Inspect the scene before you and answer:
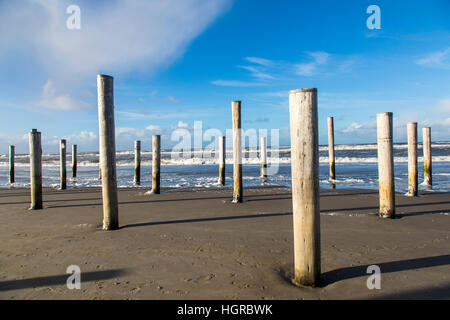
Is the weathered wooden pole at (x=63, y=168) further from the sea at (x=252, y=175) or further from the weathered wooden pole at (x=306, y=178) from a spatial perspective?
the weathered wooden pole at (x=306, y=178)

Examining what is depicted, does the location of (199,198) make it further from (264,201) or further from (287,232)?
(287,232)

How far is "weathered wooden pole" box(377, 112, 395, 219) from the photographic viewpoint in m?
5.97

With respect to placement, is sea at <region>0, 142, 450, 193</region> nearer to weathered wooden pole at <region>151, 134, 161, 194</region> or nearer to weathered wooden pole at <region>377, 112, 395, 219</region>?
weathered wooden pole at <region>151, 134, 161, 194</region>

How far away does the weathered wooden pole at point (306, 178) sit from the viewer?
304cm

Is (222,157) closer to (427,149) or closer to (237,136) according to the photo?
(237,136)

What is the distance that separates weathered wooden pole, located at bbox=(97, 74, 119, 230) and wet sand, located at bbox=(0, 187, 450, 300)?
371mm

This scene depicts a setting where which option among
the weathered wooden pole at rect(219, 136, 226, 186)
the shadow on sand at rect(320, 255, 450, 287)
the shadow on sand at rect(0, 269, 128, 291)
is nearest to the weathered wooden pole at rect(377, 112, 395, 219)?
the shadow on sand at rect(320, 255, 450, 287)

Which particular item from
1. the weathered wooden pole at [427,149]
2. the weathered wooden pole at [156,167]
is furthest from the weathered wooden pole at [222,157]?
the weathered wooden pole at [427,149]

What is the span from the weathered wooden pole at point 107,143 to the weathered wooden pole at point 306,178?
3.51 meters

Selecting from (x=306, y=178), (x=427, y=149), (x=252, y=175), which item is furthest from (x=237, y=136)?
(x=252, y=175)

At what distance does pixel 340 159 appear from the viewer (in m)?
34.1

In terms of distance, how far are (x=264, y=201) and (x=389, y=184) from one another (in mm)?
3416

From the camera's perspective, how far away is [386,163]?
604 cm
